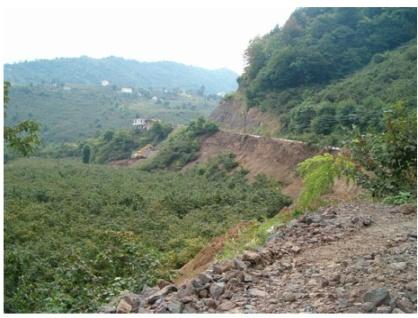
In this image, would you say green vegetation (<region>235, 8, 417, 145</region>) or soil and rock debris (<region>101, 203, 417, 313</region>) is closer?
soil and rock debris (<region>101, 203, 417, 313</region>)

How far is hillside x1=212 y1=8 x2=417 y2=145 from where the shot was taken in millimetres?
22625

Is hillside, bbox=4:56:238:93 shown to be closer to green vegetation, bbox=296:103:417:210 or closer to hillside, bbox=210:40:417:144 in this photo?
hillside, bbox=210:40:417:144

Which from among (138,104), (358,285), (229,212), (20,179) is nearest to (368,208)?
(358,285)

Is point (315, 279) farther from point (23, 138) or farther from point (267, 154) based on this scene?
point (267, 154)

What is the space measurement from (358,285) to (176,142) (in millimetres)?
29653

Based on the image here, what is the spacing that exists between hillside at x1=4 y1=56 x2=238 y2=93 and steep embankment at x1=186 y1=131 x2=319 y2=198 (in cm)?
7152

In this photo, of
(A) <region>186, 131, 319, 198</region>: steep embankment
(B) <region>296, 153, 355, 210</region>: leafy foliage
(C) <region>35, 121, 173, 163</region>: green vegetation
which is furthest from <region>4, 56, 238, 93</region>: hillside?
(B) <region>296, 153, 355, 210</region>: leafy foliage

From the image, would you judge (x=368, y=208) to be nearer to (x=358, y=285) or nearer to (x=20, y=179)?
Answer: (x=358, y=285)

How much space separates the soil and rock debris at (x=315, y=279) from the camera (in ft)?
12.2

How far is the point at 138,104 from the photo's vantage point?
7606 centimetres

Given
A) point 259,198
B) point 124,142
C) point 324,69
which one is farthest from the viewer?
point 124,142

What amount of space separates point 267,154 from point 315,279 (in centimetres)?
1932

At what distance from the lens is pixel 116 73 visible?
416 ft

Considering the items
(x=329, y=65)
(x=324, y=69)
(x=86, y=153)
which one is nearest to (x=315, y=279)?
(x=324, y=69)
